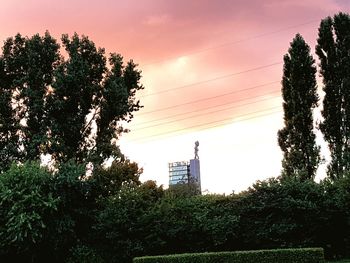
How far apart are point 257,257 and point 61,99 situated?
63.6 ft

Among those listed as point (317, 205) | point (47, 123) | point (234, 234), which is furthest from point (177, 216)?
point (47, 123)

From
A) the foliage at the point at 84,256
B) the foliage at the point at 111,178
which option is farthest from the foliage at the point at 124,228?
the foliage at the point at 111,178

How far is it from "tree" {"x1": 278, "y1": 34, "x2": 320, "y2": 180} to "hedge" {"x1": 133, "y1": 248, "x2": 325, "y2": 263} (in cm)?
1198

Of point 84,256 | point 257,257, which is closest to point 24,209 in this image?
point 84,256

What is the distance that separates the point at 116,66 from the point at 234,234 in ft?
55.9

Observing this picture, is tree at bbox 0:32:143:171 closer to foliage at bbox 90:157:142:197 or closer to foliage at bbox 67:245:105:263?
foliage at bbox 90:157:142:197

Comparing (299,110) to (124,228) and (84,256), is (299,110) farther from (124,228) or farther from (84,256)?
(84,256)

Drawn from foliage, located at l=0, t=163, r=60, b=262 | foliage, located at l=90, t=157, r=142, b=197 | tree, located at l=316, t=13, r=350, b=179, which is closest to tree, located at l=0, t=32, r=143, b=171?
foliage, located at l=90, t=157, r=142, b=197

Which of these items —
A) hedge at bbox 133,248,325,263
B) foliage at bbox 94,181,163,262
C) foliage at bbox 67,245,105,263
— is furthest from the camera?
foliage at bbox 67,245,105,263

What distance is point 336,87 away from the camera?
31062 millimetres

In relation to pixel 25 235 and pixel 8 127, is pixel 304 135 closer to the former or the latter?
pixel 25 235

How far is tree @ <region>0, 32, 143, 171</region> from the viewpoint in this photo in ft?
107

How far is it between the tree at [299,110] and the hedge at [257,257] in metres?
12.0

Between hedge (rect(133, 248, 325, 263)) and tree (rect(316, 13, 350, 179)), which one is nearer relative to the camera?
hedge (rect(133, 248, 325, 263))
